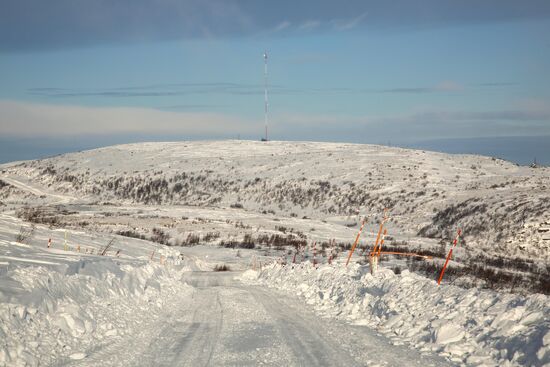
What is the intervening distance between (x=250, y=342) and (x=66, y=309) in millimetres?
3264

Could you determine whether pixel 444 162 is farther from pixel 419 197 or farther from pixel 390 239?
pixel 390 239

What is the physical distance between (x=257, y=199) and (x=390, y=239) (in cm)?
2916

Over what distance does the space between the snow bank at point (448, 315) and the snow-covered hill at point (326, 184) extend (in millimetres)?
19102

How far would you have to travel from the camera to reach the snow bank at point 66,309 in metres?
7.33

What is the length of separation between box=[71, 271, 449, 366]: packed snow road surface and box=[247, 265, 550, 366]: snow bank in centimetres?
56

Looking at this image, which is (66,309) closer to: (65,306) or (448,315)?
(65,306)

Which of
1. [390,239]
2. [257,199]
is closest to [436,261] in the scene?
[390,239]

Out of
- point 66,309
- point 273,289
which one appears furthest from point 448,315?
point 273,289

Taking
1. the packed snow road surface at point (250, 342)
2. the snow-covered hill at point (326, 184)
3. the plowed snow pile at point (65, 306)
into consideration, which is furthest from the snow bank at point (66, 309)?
the snow-covered hill at point (326, 184)

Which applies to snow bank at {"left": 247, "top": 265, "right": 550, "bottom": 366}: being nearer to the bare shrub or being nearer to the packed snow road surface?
the packed snow road surface

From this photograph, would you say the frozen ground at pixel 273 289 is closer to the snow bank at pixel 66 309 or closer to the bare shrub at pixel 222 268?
the snow bank at pixel 66 309

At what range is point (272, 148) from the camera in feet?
320

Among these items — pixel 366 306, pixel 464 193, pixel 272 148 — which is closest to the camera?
pixel 366 306

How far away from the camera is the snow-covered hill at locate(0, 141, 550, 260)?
37.1m
